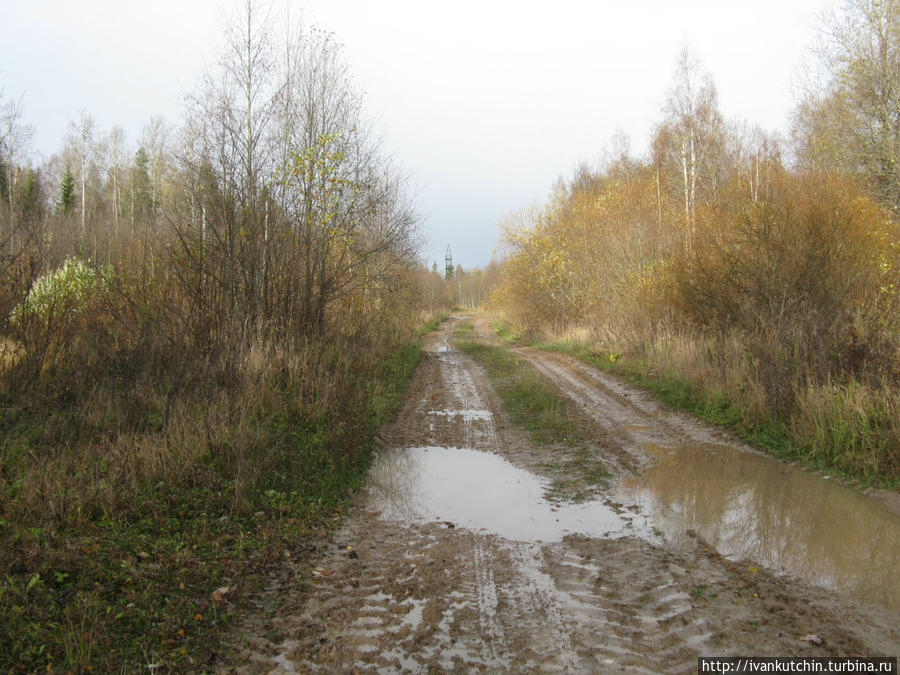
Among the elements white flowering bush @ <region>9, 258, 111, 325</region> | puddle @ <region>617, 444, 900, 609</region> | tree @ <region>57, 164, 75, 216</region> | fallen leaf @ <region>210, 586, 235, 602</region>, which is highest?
tree @ <region>57, 164, 75, 216</region>

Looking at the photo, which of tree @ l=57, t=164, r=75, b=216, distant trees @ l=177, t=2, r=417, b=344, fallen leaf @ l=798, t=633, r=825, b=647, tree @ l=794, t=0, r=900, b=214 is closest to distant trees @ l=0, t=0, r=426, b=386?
distant trees @ l=177, t=2, r=417, b=344

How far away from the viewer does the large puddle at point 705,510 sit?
4.88 metres

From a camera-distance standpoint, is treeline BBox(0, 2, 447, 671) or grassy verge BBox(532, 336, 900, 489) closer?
treeline BBox(0, 2, 447, 671)

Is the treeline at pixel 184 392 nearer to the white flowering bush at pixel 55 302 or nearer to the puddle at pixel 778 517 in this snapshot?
the white flowering bush at pixel 55 302

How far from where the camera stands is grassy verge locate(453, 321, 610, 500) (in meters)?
7.25

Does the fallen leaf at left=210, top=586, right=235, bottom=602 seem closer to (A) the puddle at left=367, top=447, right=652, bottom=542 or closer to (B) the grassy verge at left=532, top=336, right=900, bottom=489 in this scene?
(A) the puddle at left=367, top=447, right=652, bottom=542

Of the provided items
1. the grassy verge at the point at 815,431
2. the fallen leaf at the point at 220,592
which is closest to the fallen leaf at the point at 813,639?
the fallen leaf at the point at 220,592

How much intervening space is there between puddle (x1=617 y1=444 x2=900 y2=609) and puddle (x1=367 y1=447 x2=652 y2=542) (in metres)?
0.68

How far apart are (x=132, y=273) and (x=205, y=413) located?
4910 millimetres

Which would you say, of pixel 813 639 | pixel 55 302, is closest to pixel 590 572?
pixel 813 639

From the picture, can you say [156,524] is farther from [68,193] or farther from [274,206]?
[68,193]

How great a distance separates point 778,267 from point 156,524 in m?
11.4

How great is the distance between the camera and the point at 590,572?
4598 mm

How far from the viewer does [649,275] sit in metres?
18.2
